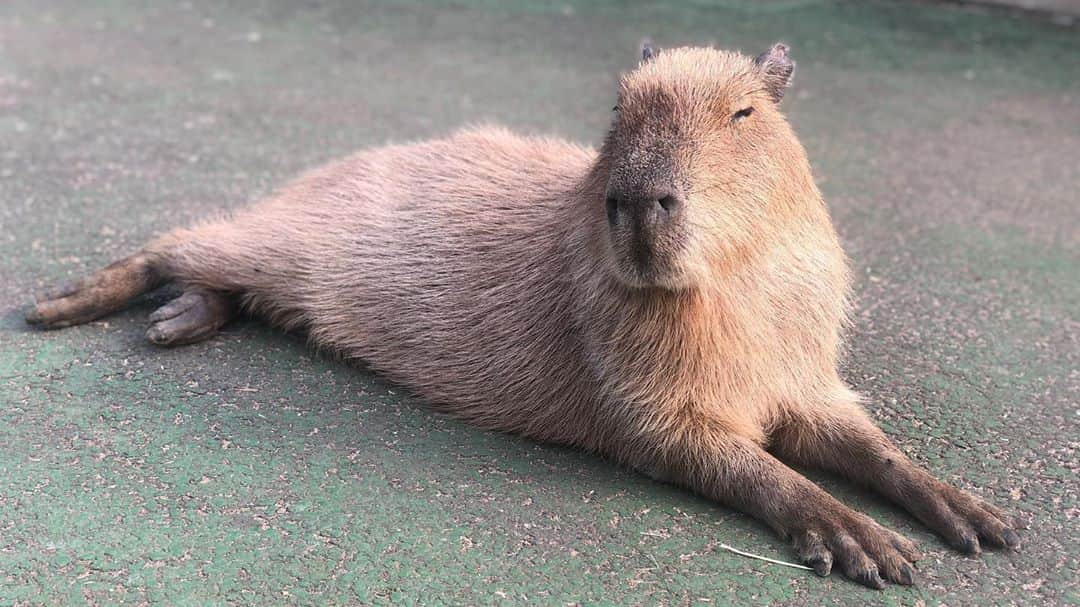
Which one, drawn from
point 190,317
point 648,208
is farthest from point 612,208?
point 190,317

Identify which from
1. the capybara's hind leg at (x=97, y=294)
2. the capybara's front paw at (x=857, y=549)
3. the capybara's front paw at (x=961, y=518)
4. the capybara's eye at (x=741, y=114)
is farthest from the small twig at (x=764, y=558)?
the capybara's hind leg at (x=97, y=294)

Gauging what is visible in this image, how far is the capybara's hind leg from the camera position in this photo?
329cm

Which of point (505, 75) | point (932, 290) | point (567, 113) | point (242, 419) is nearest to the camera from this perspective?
point (242, 419)

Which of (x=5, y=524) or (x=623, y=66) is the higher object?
(x=623, y=66)

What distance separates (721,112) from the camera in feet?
7.89

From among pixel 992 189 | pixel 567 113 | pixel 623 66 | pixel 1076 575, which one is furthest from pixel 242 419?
pixel 623 66

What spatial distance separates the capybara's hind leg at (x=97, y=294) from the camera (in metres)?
3.29

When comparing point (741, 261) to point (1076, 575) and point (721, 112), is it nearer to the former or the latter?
point (721, 112)

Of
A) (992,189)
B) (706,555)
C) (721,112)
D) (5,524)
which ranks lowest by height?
(5,524)

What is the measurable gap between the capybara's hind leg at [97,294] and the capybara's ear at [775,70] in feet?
6.34

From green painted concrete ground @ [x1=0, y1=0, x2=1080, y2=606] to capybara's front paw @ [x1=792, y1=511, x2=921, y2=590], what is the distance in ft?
0.13

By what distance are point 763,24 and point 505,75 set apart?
162 cm

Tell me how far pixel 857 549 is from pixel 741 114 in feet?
3.13

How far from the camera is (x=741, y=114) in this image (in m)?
2.45
